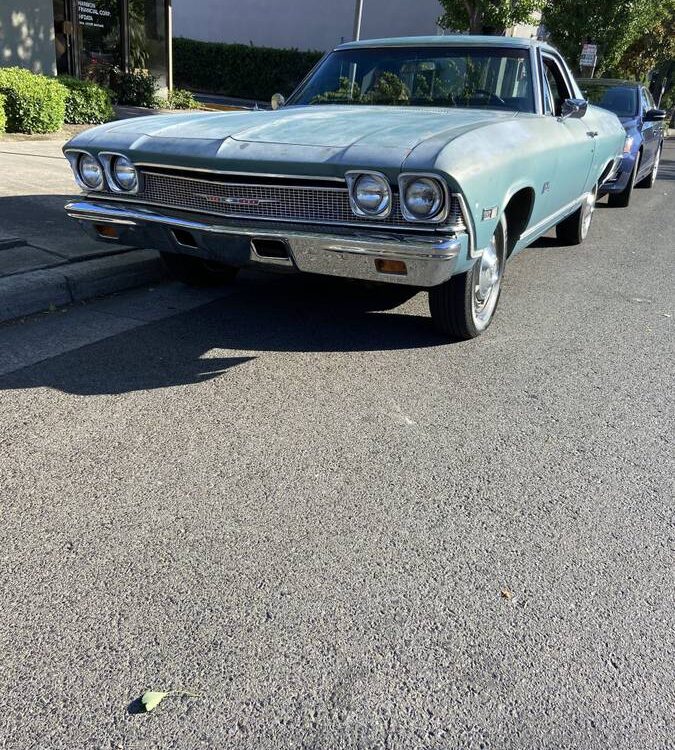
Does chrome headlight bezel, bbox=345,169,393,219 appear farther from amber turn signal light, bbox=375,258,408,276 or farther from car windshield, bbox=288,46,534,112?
car windshield, bbox=288,46,534,112

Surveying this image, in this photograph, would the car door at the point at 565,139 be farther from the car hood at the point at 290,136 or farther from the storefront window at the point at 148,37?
the storefront window at the point at 148,37

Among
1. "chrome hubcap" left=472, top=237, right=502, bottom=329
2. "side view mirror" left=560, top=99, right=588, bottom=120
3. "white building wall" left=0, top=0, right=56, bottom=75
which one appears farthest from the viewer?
"white building wall" left=0, top=0, right=56, bottom=75

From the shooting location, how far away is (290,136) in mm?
3967

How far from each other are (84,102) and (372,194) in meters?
10.4

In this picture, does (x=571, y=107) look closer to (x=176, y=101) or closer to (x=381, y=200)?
(x=381, y=200)

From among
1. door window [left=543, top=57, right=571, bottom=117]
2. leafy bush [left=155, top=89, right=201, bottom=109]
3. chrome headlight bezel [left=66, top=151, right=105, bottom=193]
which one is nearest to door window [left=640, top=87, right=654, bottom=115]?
door window [left=543, top=57, right=571, bottom=117]

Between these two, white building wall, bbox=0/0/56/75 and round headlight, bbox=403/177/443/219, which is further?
white building wall, bbox=0/0/56/75

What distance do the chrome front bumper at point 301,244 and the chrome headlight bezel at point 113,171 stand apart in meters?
0.09

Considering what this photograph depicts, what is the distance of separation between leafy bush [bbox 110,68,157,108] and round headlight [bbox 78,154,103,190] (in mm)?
13141

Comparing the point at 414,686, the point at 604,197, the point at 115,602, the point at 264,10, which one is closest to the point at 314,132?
Answer: the point at 115,602

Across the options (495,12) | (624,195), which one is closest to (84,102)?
(495,12)

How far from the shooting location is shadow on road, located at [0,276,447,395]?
3.88m

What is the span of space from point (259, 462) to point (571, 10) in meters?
23.8

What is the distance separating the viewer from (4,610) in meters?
2.24
